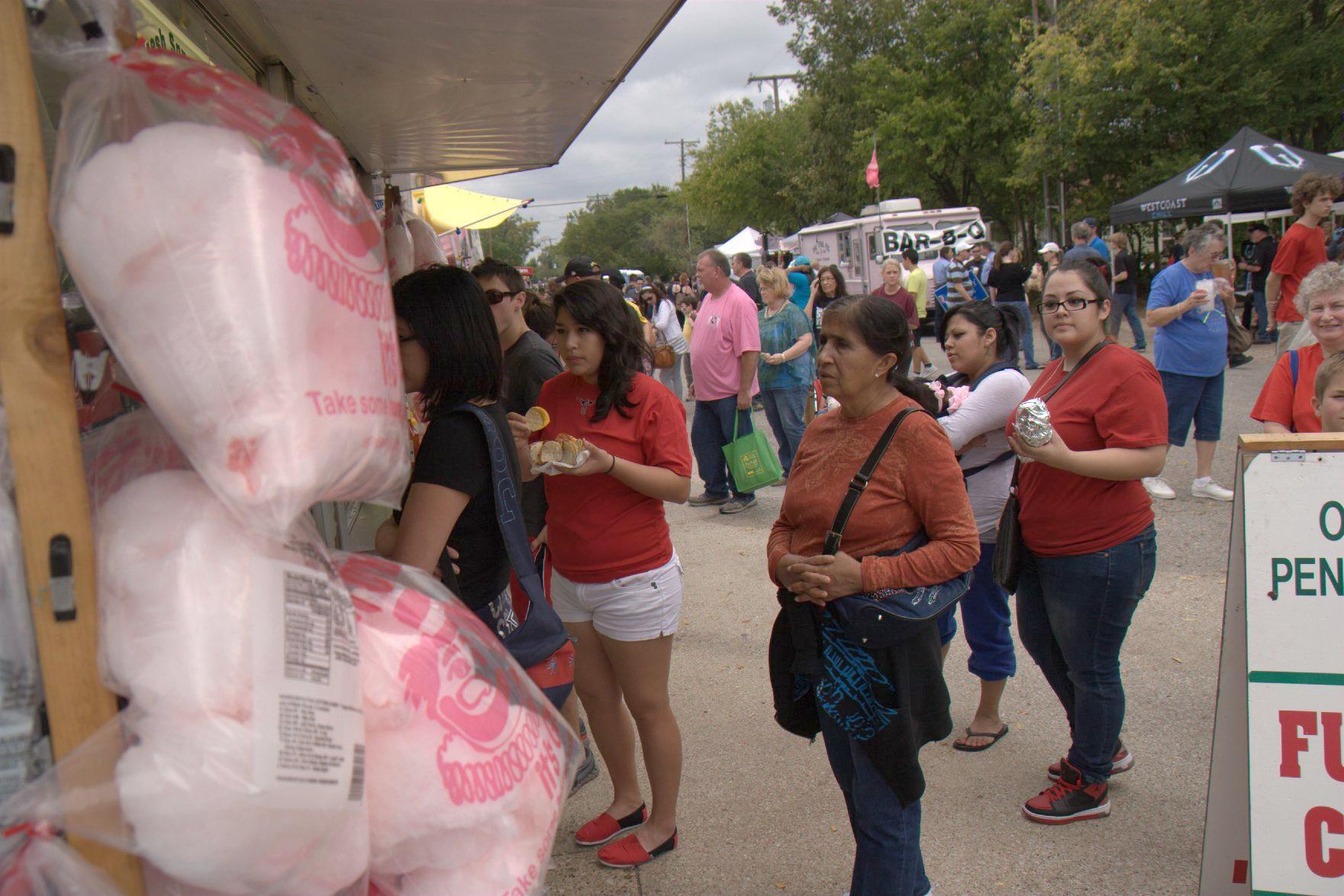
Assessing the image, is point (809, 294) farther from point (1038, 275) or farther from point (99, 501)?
point (99, 501)

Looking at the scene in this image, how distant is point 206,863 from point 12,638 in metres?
0.30

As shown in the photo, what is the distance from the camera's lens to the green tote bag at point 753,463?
6.79 meters

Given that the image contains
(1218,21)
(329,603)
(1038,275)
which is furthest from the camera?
(1218,21)

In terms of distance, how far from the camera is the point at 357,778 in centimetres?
107

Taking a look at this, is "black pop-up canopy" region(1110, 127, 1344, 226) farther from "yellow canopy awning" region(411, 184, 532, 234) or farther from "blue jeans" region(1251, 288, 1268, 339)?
"yellow canopy awning" region(411, 184, 532, 234)

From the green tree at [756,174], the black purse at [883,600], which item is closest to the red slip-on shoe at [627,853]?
the black purse at [883,600]

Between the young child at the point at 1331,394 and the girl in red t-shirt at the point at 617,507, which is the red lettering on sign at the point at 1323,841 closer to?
the young child at the point at 1331,394

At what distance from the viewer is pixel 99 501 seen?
3.49 ft

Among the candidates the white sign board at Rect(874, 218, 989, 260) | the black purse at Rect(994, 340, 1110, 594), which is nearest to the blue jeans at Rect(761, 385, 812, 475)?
the black purse at Rect(994, 340, 1110, 594)

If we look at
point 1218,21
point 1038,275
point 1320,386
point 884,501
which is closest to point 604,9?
point 884,501

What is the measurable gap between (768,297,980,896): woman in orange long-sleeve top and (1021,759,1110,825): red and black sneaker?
0.90 meters

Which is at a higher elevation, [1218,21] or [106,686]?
[1218,21]

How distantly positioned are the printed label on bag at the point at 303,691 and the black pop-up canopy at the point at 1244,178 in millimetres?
14438

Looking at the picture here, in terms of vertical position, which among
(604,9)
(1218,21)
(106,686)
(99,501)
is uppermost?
(1218,21)
